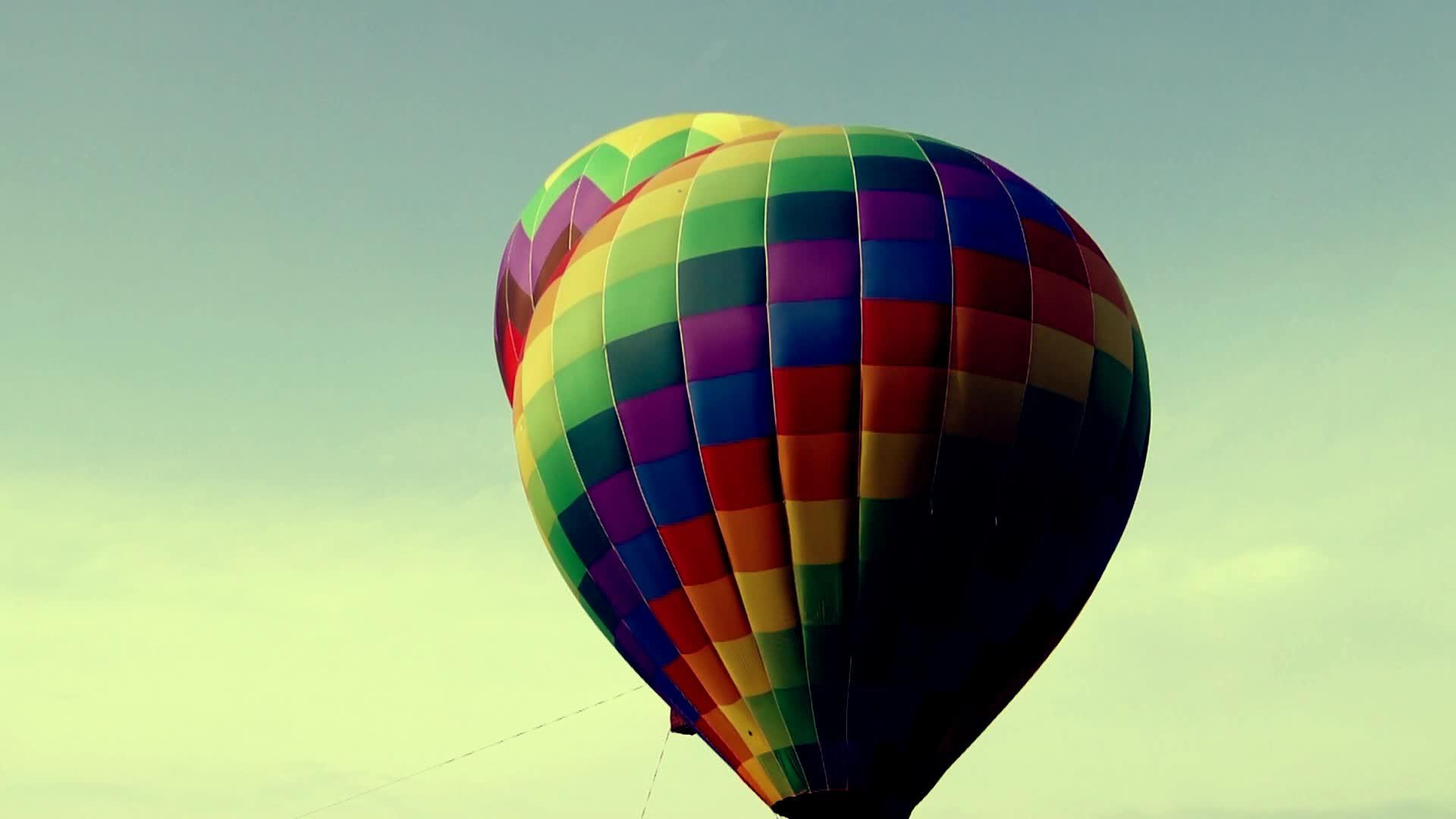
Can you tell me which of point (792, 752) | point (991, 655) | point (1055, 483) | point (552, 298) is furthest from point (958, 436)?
point (552, 298)

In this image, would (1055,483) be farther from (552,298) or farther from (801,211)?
(552,298)

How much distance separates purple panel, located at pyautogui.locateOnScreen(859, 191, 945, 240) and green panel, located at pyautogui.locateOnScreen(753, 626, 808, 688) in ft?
13.0

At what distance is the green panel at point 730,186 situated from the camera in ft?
62.0

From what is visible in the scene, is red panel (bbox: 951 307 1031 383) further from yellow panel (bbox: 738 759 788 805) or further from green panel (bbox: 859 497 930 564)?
yellow panel (bbox: 738 759 788 805)

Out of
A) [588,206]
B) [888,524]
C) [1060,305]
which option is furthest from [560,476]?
[588,206]

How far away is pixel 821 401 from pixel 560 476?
10.2ft

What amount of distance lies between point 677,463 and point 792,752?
303 centimetres

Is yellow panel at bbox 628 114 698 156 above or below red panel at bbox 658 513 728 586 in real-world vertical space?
above

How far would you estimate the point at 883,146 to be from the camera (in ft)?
63.6

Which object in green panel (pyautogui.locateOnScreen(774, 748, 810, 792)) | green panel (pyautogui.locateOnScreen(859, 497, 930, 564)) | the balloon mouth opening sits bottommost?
the balloon mouth opening

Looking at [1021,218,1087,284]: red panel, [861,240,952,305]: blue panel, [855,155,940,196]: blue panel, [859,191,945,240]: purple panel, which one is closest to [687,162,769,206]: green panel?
[855,155,940,196]: blue panel

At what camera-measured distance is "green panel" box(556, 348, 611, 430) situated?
61.5 ft

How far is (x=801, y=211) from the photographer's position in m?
18.6

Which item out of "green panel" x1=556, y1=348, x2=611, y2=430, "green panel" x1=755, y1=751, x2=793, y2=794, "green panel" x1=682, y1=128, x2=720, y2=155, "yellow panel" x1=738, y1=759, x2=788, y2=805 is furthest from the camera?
"green panel" x1=682, y1=128, x2=720, y2=155
